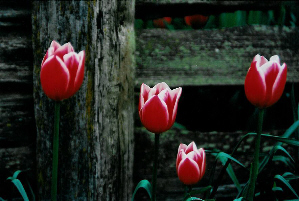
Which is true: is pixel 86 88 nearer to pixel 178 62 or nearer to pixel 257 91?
pixel 178 62

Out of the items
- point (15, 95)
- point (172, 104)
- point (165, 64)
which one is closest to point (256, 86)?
point (172, 104)

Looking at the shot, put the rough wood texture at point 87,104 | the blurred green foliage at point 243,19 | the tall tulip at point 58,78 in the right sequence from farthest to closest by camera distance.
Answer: the blurred green foliage at point 243,19, the rough wood texture at point 87,104, the tall tulip at point 58,78

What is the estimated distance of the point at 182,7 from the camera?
3.75 feet

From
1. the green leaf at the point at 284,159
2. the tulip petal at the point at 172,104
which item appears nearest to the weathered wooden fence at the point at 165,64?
the green leaf at the point at 284,159

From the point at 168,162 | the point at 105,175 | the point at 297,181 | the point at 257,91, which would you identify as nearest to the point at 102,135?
the point at 105,175

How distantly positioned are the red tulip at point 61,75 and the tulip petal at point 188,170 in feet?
1.03

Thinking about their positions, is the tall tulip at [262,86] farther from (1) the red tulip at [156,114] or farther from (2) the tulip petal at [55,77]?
(2) the tulip petal at [55,77]

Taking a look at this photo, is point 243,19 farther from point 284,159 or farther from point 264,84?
point 264,84

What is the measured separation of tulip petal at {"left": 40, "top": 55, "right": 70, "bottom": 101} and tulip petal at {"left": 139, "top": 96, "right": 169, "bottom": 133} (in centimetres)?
18

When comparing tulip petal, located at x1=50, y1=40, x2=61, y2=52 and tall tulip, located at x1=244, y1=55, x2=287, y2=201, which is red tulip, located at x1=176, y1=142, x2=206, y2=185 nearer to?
tall tulip, located at x1=244, y1=55, x2=287, y2=201

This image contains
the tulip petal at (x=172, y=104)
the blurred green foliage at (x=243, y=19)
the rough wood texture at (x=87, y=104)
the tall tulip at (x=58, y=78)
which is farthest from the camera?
the blurred green foliage at (x=243, y=19)

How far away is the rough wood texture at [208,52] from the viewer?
3.67ft

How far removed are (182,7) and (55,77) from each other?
2.09 ft

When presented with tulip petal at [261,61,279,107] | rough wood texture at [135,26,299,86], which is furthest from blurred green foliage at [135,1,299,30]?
tulip petal at [261,61,279,107]
